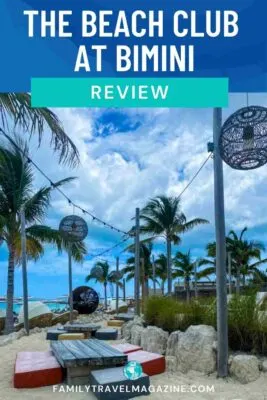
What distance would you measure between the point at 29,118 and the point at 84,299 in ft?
36.1

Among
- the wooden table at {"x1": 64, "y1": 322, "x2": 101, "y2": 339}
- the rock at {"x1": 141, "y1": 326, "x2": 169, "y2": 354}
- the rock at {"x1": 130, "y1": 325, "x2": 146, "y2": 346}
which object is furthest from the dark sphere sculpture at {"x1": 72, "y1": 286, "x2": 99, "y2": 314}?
the rock at {"x1": 141, "y1": 326, "x2": 169, "y2": 354}

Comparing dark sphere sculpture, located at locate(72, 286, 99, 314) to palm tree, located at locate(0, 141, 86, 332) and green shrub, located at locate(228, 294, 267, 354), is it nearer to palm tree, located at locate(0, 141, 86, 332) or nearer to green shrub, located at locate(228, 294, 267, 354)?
palm tree, located at locate(0, 141, 86, 332)

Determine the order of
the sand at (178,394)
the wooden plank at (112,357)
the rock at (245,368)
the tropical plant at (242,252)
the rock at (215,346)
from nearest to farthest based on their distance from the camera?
the sand at (178,394) → the wooden plank at (112,357) → the rock at (245,368) → the rock at (215,346) → the tropical plant at (242,252)

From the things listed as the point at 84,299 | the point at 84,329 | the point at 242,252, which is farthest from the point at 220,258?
the point at 242,252

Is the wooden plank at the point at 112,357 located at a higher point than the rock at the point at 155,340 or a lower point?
higher

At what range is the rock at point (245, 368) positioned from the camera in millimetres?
5820

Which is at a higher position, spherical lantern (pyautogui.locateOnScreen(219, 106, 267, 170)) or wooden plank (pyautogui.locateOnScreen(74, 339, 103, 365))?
spherical lantern (pyautogui.locateOnScreen(219, 106, 267, 170))

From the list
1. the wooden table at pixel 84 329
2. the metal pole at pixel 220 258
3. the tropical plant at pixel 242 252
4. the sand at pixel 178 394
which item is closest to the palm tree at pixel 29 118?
the metal pole at pixel 220 258

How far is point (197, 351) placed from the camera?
21.1 ft

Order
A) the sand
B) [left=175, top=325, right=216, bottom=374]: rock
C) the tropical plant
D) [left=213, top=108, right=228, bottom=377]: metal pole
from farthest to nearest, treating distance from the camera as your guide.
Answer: the tropical plant, [left=175, top=325, right=216, bottom=374]: rock, [left=213, top=108, right=228, bottom=377]: metal pole, the sand

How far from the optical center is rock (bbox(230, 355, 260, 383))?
5820 millimetres

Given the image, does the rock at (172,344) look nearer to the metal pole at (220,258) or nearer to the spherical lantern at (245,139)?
the metal pole at (220,258)

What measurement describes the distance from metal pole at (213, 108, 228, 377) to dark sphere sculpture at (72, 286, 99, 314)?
10.5m

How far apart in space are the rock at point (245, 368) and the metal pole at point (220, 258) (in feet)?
0.40
